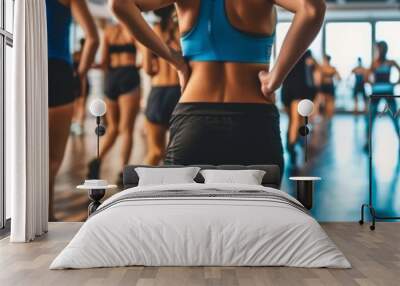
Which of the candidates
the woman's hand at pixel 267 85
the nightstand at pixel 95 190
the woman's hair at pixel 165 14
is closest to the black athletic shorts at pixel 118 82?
the woman's hair at pixel 165 14

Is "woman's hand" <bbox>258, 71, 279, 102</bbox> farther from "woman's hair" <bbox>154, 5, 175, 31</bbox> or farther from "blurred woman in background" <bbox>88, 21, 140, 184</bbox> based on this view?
"blurred woman in background" <bbox>88, 21, 140, 184</bbox>

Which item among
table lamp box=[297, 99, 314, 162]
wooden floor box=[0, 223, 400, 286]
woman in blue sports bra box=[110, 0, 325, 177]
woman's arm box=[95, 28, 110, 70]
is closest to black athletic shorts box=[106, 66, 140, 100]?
woman's arm box=[95, 28, 110, 70]

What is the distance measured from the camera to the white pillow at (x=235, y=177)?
21.2 feet

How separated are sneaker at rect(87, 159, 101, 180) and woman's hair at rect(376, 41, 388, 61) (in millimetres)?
3732

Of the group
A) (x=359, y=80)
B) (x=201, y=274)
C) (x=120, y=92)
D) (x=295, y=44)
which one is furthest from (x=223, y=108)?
(x=201, y=274)

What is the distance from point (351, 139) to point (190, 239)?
11.4 ft

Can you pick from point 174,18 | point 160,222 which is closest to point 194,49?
point 174,18

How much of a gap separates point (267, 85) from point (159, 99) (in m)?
1.34

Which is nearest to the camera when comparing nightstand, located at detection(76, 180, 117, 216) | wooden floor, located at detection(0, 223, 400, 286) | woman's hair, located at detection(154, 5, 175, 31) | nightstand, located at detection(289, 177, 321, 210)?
wooden floor, located at detection(0, 223, 400, 286)

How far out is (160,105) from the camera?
7227 mm

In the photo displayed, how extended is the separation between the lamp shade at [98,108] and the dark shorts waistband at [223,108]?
87 centimetres

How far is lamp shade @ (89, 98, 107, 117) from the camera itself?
6.95m

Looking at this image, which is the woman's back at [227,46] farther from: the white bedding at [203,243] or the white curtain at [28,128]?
the white bedding at [203,243]

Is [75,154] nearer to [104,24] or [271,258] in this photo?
[104,24]
